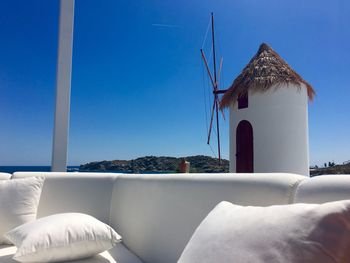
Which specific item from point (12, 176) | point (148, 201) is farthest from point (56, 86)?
point (148, 201)

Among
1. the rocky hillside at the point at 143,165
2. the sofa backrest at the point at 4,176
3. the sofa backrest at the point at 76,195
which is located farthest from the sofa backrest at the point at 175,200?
the rocky hillside at the point at 143,165

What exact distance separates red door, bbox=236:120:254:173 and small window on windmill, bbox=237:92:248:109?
308 millimetres

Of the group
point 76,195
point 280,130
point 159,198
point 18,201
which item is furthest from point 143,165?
point 280,130

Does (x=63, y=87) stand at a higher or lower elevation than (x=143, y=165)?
higher

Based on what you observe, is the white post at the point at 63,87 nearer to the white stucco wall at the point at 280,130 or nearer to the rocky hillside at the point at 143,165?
the rocky hillside at the point at 143,165

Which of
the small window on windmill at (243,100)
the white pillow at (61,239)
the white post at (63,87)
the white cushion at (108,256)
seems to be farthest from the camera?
the small window on windmill at (243,100)

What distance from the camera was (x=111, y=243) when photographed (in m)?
1.43

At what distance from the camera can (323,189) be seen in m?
0.78

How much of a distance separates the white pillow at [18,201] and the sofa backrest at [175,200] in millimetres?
539

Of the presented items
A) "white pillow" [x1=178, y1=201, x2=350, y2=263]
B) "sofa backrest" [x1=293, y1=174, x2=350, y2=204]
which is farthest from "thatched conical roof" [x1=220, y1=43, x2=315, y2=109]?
"white pillow" [x1=178, y1=201, x2=350, y2=263]

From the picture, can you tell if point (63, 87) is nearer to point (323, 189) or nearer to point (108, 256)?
Answer: point (108, 256)

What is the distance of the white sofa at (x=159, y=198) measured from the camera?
0.88 m

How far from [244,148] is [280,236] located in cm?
541

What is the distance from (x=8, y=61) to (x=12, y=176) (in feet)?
11.5
